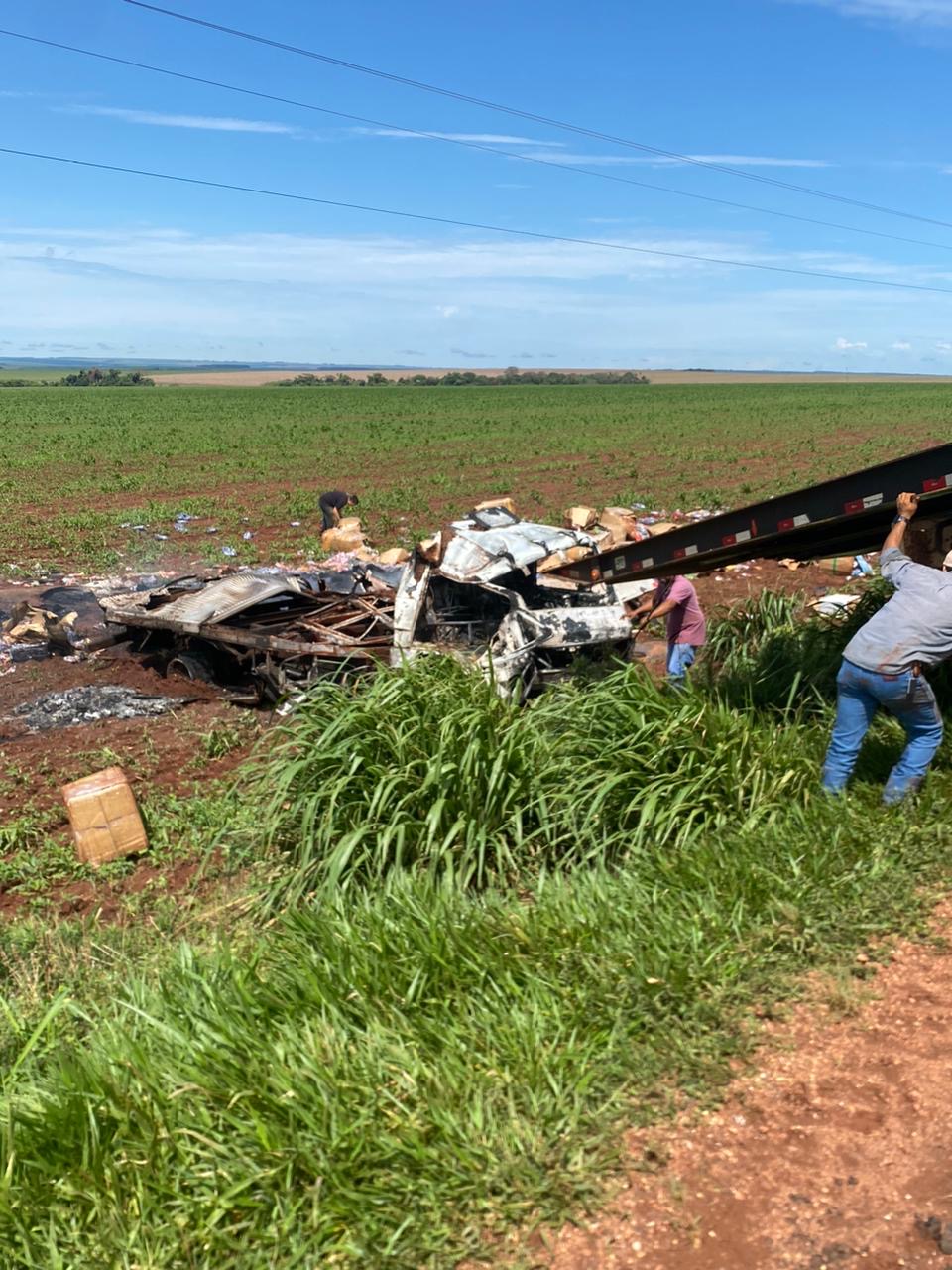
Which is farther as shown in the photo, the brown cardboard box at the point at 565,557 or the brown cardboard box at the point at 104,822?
the brown cardboard box at the point at 565,557

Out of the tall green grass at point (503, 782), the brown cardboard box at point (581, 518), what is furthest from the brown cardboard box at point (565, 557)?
the tall green grass at point (503, 782)

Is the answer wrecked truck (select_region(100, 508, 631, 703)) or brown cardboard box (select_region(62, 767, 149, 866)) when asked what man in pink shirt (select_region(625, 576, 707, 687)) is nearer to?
wrecked truck (select_region(100, 508, 631, 703))

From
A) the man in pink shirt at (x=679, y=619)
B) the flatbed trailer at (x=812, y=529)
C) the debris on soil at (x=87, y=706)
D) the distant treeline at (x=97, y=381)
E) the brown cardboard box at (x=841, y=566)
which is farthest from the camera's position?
the distant treeline at (x=97, y=381)

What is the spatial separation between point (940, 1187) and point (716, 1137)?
2.07ft

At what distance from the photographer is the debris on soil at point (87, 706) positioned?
955 cm

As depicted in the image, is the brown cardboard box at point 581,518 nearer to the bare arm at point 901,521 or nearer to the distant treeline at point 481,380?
the bare arm at point 901,521

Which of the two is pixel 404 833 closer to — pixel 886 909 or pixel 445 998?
pixel 445 998

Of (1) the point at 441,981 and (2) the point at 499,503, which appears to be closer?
(1) the point at 441,981

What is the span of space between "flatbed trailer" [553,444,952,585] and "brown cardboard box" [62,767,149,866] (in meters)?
3.84

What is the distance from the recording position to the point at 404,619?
871cm

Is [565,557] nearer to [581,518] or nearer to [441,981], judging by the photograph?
[581,518]

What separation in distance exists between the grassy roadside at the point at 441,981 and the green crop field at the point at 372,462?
1142cm

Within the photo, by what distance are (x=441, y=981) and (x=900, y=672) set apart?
2.80 m

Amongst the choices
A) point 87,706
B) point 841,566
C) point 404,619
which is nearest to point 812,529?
point 404,619
